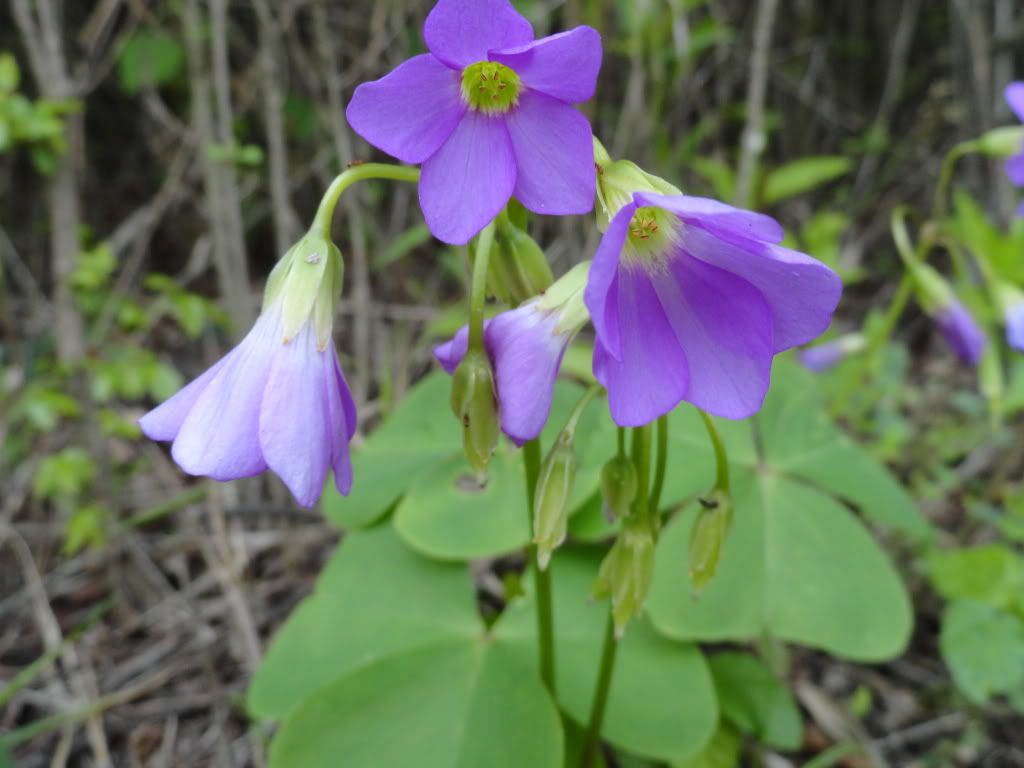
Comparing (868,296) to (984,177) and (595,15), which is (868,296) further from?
(595,15)

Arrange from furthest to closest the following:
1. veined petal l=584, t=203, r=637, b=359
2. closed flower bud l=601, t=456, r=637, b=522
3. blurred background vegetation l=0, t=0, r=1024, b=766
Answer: blurred background vegetation l=0, t=0, r=1024, b=766, closed flower bud l=601, t=456, r=637, b=522, veined petal l=584, t=203, r=637, b=359

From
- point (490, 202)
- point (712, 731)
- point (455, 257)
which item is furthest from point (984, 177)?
point (490, 202)

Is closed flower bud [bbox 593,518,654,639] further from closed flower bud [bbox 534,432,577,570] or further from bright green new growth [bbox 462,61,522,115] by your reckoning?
bright green new growth [bbox 462,61,522,115]

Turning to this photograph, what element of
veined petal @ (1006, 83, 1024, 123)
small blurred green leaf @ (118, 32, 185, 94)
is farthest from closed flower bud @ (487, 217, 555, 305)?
small blurred green leaf @ (118, 32, 185, 94)

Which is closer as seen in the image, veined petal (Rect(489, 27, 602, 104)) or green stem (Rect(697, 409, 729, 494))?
veined petal (Rect(489, 27, 602, 104))

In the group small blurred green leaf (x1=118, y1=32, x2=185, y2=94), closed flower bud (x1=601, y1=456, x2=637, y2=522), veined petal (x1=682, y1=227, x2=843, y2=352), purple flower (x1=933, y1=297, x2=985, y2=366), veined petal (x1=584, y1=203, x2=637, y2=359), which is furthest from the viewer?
small blurred green leaf (x1=118, y1=32, x2=185, y2=94)

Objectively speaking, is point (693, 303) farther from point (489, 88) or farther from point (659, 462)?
point (489, 88)

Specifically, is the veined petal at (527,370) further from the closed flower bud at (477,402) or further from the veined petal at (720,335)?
the veined petal at (720,335)
